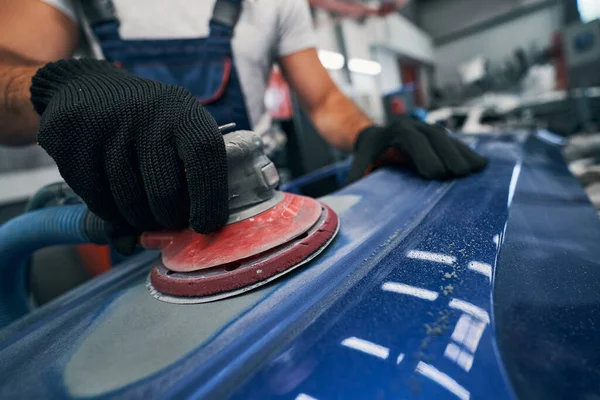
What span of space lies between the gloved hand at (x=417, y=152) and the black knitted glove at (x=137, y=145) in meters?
0.46

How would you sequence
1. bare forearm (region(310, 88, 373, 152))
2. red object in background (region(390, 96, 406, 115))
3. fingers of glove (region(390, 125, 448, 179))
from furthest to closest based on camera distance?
red object in background (region(390, 96, 406, 115)), bare forearm (region(310, 88, 373, 152)), fingers of glove (region(390, 125, 448, 179))

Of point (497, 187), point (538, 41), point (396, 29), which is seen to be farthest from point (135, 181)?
point (538, 41)

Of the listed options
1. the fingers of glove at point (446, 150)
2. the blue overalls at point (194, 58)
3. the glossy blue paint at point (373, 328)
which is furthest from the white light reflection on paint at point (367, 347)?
the blue overalls at point (194, 58)

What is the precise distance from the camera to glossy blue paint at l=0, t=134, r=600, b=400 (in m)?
0.22

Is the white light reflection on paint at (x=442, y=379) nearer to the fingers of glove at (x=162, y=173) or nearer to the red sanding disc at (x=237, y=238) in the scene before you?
the red sanding disc at (x=237, y=238)

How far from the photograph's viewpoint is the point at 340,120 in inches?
42.4

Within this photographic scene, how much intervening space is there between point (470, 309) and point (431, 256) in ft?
0.32

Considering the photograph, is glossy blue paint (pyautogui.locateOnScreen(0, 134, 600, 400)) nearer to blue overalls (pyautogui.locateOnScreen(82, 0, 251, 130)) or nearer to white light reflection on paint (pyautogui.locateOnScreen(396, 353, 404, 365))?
white light reflection on paint (pyautogui.locateOnScreen(396, 353, 404, 365))

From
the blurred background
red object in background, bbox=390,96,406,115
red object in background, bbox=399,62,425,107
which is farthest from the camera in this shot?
red object in background, bbox=399,62,425,107

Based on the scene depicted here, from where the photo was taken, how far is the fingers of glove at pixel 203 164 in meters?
0.35

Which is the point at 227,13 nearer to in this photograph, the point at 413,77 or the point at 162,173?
the point at 162,173

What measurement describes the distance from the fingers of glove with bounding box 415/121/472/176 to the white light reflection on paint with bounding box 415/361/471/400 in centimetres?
53

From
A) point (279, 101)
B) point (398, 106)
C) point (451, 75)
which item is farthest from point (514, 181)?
point (451, 75)

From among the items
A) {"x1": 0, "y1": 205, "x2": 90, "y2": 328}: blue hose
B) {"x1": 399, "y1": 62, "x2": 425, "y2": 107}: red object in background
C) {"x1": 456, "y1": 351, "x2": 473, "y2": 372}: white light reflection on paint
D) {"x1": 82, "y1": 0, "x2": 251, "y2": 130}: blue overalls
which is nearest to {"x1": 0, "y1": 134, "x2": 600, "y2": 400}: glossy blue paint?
{"x1": 456, "y1": 351, "x2": 473, "y2": 372}: white light reflection on paint
